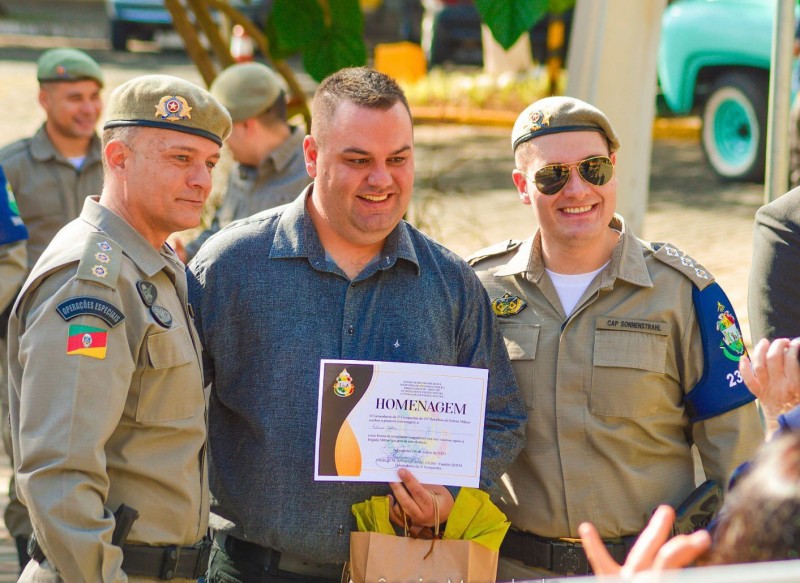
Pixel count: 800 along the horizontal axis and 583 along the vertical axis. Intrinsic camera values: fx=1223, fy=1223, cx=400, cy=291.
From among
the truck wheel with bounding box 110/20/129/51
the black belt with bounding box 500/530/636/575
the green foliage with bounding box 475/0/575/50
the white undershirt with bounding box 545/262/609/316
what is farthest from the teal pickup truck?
the truck wheel with bounding box 110/20/129/51

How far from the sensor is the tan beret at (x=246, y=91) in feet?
18.8

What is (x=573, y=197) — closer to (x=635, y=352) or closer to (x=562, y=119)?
(x=562, y=119)

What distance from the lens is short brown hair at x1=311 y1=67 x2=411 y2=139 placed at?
132 inches

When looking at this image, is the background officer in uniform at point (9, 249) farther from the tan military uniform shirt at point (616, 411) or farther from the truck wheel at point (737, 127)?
the truck wheel at point (737, 127)

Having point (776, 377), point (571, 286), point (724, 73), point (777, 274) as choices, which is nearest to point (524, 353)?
point (571, 286)

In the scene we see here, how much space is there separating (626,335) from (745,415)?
0.40 meters

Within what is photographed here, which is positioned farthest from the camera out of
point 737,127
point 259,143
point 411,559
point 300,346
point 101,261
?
point 737,127

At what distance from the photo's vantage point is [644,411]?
3434mm

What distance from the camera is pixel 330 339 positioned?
3297 mm

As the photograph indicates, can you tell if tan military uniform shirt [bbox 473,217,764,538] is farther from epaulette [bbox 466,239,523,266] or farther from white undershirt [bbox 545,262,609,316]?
epaulette [bbox 466,239,523,266]

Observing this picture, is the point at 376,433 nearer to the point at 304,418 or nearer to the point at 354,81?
the point at 304,418

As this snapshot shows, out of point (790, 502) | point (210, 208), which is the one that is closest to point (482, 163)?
point (210, 208)

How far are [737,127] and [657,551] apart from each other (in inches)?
422

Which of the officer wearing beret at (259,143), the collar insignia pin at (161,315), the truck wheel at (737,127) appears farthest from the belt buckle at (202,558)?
the truck wheel at (737,127)
